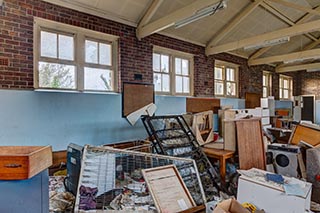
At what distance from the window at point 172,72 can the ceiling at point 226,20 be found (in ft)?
1.56

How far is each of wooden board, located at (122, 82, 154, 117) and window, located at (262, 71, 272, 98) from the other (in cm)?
572

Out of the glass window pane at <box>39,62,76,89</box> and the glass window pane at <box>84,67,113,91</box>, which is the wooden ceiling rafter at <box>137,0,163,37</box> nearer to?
the glass window pane at <box>84,67,113,91</box>

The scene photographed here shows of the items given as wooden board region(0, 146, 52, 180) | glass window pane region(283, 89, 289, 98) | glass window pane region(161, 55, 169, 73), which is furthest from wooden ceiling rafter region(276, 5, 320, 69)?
wooden board region(0, 146, 52, 180)

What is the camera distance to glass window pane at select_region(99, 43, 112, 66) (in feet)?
15.1

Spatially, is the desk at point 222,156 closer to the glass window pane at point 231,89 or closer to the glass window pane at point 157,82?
the glass window pane at point 157,82

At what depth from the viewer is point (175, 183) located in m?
2.78

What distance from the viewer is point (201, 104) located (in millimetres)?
6359

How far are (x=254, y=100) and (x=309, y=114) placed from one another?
10.5ft

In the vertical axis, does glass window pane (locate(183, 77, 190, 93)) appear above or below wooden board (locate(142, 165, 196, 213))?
above

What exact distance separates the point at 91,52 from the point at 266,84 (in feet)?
24.2

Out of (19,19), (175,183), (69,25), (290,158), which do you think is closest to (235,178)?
(290,158)

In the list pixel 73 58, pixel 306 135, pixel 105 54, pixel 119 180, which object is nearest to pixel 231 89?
pixel 306 135

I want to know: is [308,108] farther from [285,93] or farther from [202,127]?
[202,127]

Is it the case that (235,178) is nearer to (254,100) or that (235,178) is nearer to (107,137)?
(107,137)
